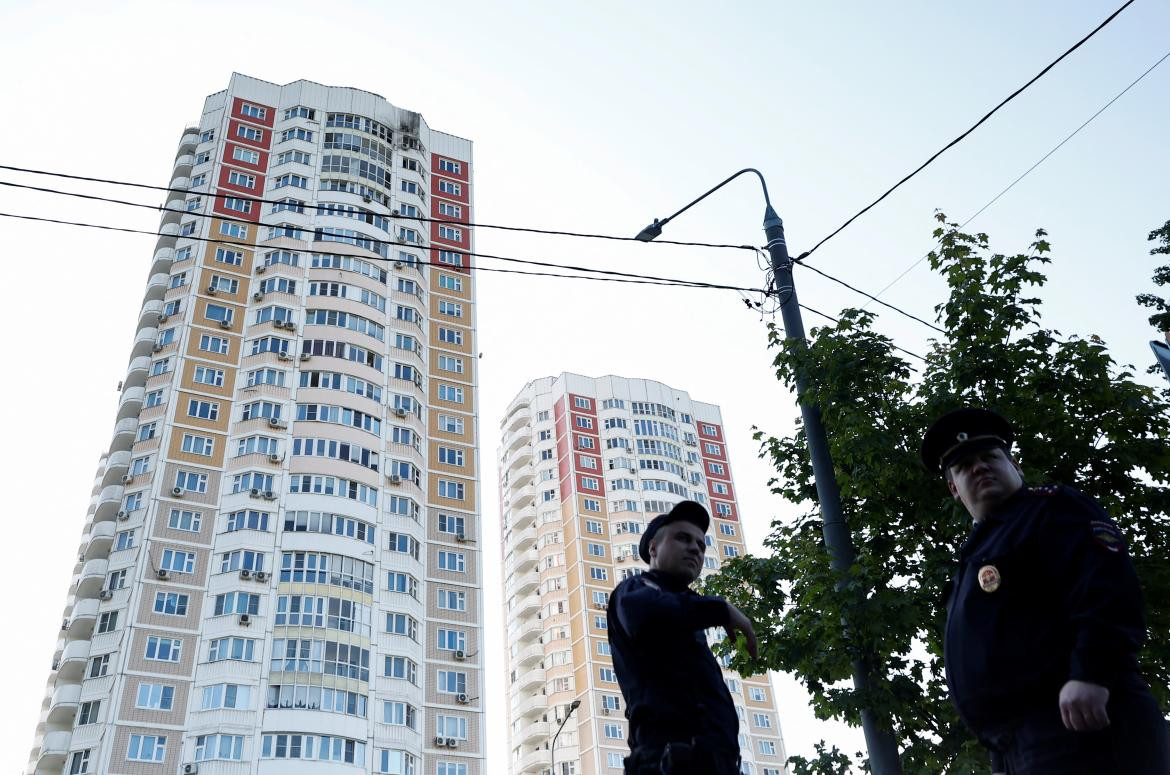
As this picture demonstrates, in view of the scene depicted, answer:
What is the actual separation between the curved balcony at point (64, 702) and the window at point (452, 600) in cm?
1893

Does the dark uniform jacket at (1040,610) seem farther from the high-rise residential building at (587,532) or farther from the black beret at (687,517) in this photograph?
the high-rise residential building at (587,532)

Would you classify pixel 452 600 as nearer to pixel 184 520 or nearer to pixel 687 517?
pixel 184 520

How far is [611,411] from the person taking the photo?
313ft

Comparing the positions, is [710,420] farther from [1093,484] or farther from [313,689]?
[1093,484]

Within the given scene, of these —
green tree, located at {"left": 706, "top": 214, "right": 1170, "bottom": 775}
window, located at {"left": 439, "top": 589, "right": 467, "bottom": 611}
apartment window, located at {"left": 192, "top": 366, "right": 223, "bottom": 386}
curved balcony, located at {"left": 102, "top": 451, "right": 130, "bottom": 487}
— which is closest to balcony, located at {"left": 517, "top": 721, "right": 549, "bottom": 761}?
window, located at {"left": 439, "top": 589, "right": 467, "bottom": 611}

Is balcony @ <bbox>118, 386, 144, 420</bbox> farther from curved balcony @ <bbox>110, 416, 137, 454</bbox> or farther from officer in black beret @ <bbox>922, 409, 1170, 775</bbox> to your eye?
officer in black beret @ <bbox>922, 409, 1170, 775</bbox>

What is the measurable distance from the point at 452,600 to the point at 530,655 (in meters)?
35.3

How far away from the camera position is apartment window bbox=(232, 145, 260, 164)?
6619 centimetres

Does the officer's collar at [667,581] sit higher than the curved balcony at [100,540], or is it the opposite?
the curved balcony at [100,540]

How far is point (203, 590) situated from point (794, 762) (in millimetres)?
43761

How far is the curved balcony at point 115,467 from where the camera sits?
181 feet

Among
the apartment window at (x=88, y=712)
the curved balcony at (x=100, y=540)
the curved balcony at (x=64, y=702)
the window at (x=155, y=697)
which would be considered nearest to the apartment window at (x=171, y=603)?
the window at (x=155, y=697)

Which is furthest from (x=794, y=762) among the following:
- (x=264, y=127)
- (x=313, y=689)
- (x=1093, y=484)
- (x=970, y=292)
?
(x=264, y=127)

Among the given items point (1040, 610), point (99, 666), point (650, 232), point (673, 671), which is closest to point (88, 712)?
point (99, 666)
